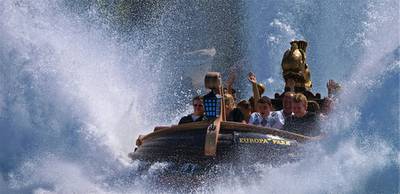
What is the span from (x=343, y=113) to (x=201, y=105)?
1.96 metres

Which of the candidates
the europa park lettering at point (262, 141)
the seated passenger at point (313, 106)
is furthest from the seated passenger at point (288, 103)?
the seated passenger at point (313, 106)

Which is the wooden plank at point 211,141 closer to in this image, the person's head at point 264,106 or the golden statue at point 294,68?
the person's head at point 264,106

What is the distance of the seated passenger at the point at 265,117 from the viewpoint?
27.6ft

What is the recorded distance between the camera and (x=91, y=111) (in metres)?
9.10

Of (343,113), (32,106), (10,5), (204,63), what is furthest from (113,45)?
(204,63)

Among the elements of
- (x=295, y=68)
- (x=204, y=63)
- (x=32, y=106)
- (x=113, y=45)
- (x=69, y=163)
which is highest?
(x=204, y=63)

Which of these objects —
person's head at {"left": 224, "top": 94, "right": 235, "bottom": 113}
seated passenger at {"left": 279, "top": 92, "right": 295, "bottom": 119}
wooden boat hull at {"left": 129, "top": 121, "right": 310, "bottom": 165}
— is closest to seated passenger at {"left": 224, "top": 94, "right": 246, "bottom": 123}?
person's head at {"left": 224, "top": 94, "right": 235, "bottom": 113}

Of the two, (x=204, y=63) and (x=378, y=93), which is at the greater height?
(x=204, y=63)

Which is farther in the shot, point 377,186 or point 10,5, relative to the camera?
point 10,5

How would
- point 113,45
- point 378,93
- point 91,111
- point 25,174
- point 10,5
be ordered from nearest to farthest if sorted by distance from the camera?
point 378,93 → point 25,174 → point 91,111 → point 10,5 → point 113,45

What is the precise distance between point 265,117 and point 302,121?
0.42 metres

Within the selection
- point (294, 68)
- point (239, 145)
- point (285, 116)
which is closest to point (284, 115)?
point (285, 116)

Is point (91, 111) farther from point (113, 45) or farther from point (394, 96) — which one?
point (113, 45)

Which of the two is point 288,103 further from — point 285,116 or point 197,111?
point 197,111
